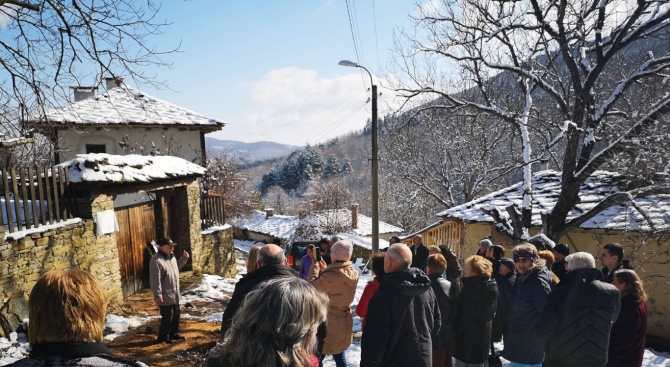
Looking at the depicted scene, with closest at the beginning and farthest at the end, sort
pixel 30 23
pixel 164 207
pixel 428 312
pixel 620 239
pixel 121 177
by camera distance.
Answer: pixel 428 312, pixel 30 23, pixel 121 177, pixel 620 239, pixel 164 207

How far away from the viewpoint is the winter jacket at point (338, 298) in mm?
3979

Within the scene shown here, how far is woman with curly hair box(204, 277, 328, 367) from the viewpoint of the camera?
1451 mm

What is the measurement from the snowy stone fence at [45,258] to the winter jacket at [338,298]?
447 centimetres

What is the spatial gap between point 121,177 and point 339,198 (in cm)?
2633

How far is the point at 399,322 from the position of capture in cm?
308

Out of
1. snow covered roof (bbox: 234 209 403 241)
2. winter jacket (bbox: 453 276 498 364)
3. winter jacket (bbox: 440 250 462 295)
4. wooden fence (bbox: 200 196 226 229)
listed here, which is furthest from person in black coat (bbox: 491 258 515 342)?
snow covered roof (bbox: 234 209 403 241)

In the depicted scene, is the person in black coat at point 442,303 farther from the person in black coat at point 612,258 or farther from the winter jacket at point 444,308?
the person in black coat at point 612,258

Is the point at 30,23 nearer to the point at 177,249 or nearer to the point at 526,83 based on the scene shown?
the point at 177,249

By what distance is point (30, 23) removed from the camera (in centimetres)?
636

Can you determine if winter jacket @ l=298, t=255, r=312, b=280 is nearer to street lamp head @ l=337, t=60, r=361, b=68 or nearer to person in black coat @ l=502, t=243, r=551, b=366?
person in black coat @ l=502, t=243, r=551, b=366

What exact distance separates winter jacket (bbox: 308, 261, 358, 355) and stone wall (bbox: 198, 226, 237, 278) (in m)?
6.80

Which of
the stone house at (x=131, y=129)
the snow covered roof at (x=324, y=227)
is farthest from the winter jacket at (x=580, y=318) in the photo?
the snow covered roof at (x=324, y=227)

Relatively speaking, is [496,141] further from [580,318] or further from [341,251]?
[341,251]

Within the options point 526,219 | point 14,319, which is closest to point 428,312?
point 14,319
